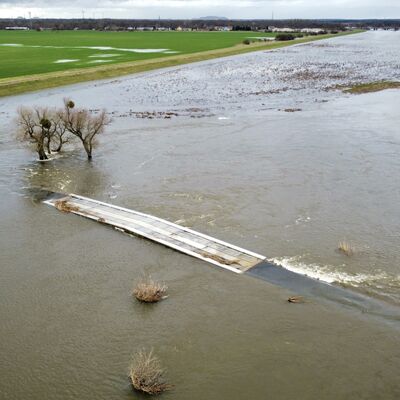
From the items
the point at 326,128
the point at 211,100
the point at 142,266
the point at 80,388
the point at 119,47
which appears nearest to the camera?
Result: the point at 80,388

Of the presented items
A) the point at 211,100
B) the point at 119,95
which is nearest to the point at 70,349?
the point at 211,100

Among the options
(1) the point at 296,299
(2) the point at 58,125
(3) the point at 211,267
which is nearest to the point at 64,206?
(3) the point at 211,267

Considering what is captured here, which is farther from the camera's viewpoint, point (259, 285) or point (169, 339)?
point (259, 285)

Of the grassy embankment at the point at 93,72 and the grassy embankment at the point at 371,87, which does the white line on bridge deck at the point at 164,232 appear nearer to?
the grassy embankment at the point at 93,72

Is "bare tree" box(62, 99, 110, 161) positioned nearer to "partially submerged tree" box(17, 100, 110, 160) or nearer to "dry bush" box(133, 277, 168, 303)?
"partially submerged tree" box(17, 100, 110, 160)

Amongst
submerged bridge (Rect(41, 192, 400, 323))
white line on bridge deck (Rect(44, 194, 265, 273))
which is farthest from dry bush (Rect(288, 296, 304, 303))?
white line on bridge deck (Rect(44, 194, 265, 273))

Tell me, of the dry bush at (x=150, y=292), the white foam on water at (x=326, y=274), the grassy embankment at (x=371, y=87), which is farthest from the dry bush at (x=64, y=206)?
the grassy embankment at (x=371, y=87)

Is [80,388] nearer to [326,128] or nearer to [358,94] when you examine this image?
[326,128]
